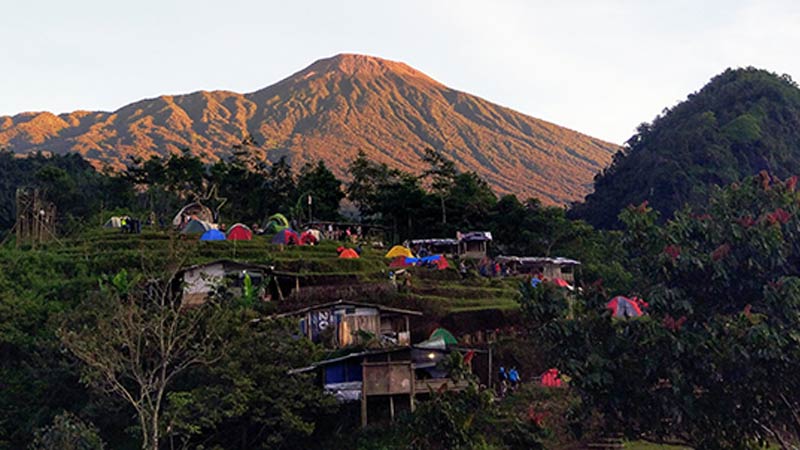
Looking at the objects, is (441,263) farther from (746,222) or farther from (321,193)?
(746,222)

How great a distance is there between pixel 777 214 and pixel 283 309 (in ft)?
49.5

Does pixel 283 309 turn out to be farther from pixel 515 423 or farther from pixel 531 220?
pixel 531 220

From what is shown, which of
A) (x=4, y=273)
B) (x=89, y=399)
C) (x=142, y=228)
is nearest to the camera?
(x=89, y=399)

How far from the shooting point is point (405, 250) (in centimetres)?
3203

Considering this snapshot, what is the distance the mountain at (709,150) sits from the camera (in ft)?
176

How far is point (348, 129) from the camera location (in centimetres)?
9956

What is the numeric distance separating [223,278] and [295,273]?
317 cm

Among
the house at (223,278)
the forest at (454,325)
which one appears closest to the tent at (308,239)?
the forest at (454,325)

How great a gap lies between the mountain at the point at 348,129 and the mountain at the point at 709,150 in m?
17.7

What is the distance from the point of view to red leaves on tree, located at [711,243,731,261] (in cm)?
1041

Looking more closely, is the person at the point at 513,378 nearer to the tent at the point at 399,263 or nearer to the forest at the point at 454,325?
the forest at the point at 454,325

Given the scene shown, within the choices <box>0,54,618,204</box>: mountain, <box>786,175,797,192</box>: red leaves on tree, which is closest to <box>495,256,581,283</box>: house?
<box>786,175,797,192</box>: red leaves on tree

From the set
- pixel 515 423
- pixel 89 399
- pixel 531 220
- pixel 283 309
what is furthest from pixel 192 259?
pixel 531 220

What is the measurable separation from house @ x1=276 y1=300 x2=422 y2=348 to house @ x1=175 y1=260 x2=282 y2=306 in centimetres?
325
